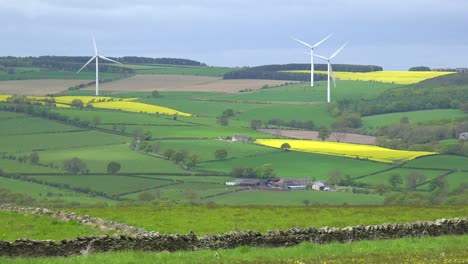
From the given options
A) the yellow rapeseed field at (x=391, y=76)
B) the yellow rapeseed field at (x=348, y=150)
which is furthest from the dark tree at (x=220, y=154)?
the yellow rapeseed field at (x=391, y=76)

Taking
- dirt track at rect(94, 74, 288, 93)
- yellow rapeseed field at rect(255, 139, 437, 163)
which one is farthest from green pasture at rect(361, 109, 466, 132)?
dirt track at rect(94, 74, 288, 93)

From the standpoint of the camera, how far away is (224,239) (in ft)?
73.9

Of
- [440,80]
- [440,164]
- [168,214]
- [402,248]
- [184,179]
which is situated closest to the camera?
[402,248]

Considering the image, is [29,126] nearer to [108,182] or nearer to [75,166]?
[75,166]

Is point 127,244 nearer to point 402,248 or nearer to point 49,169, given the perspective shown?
point 402,248

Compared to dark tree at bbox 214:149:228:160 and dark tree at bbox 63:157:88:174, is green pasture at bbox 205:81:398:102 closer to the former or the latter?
dark tree at bbox 214:149:228:160

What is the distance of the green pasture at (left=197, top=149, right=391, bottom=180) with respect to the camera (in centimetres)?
8225

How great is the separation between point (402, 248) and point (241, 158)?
219ft

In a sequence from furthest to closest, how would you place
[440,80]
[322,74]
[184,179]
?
1. [322,74]
2. [440,80]
3. [184,179]

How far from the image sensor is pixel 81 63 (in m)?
184

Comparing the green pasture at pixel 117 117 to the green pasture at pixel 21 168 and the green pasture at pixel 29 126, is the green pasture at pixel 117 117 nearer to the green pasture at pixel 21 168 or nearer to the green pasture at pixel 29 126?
the green pasture at pixel 29 126

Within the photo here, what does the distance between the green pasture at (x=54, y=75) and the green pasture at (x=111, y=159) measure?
62717 mm

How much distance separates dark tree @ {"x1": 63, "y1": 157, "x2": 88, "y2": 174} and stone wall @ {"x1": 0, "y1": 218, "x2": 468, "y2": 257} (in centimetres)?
5810

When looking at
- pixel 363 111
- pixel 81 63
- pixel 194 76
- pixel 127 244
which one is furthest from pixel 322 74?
pixel 127 244
